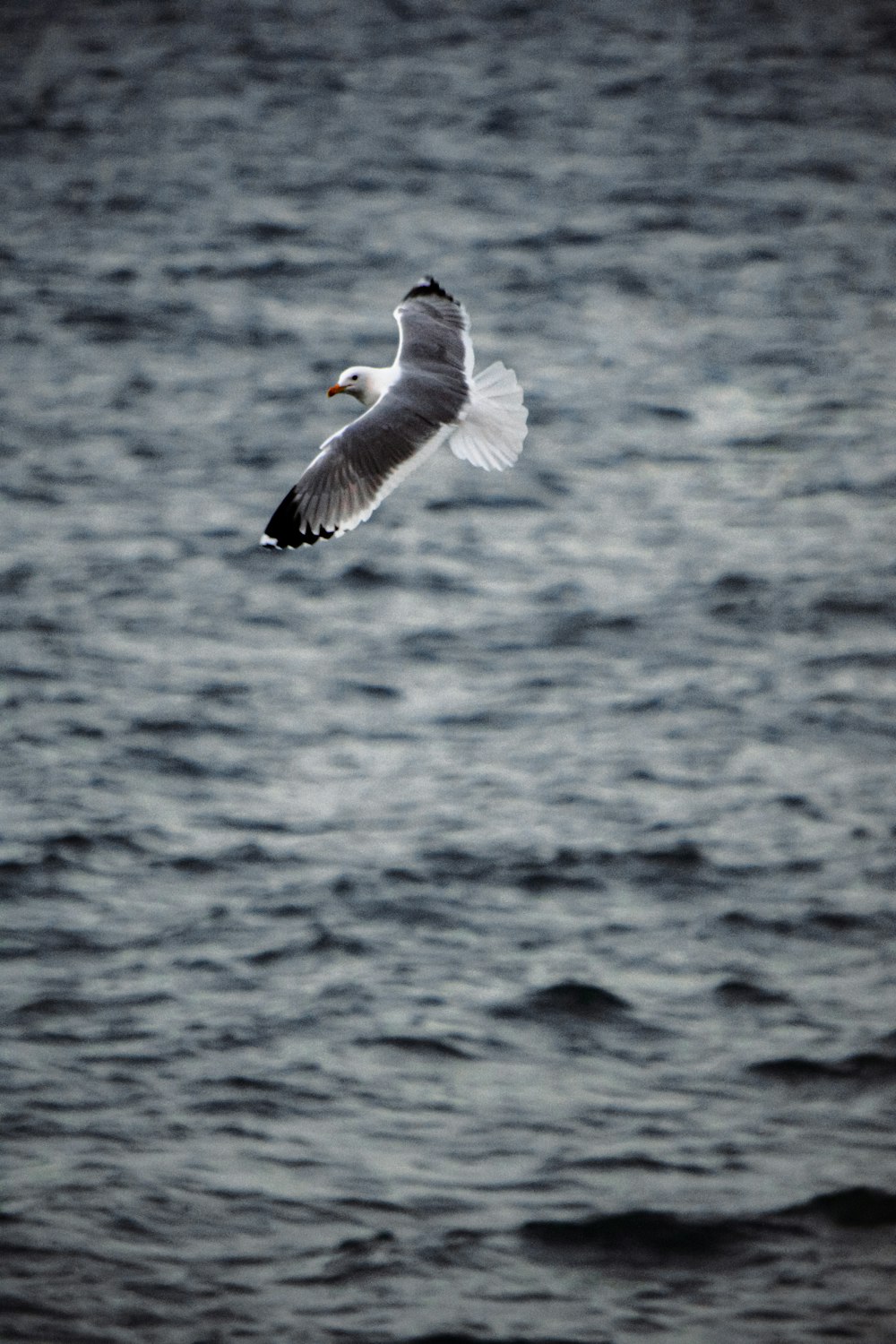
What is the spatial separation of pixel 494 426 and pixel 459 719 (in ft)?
27.9

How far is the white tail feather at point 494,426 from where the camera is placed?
9.47 meters

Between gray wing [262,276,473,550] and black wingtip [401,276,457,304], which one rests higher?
black wingtip [401,276,457,304]

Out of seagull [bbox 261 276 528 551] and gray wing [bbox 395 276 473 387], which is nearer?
seagull [bbox 261 276 528 551]

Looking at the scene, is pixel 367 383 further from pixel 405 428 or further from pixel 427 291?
pixel 427 291

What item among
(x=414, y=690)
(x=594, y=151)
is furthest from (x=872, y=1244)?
(x=594, y=151)

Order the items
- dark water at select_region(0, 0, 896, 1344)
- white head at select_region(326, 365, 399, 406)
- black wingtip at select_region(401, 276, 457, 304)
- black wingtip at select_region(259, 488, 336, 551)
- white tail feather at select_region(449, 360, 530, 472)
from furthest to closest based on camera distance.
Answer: dark water at select_region(0, 0, 896, 1344) < black wingtip at select_region(401, 276, 457, 304) < white head at select_region(326, 365, 399, 406) < white tail feather at select_region(449, 360, 530, 472) < black wingtip at select_region(259, 488, 336, 551)

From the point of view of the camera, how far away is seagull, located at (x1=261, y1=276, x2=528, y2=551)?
9.12 m

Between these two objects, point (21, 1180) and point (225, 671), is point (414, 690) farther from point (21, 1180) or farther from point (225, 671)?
point (21, 1180)

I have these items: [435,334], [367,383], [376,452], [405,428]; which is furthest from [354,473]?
[435,334]

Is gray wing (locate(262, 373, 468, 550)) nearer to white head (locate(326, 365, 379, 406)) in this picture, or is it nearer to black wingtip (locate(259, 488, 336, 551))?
black wingtip (locate(259, 488, 336, 551))

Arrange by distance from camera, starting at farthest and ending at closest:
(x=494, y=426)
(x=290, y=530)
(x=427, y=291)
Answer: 1. (x=427, y=291)
2. (x=494, y=426)
3. (x=290, y=530)

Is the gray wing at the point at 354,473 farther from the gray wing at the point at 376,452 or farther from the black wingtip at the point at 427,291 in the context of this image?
the black wingtip at the point at 427,291

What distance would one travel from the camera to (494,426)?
31.1 ft

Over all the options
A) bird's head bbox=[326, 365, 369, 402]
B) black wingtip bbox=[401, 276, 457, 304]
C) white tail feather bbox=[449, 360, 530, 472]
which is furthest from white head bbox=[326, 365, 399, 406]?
black wingtip bbox=[401, 276, 457, 304]
